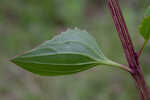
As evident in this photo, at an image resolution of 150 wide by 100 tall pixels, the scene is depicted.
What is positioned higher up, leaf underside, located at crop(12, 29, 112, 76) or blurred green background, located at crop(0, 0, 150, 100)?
blurred green background, located at crop(0, 0, 150, 100)

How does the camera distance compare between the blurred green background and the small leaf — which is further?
the blurred green background

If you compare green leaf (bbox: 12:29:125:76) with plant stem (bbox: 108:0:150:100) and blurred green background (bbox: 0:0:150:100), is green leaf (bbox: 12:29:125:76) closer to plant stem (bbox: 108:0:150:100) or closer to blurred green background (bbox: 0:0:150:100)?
plant stem (bbox: 108:0:150:100)

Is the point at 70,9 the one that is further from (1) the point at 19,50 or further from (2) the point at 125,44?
(2) the point at 125,44

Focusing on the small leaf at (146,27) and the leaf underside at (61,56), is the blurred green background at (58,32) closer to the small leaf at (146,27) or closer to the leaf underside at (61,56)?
the small leaf at (146,27)

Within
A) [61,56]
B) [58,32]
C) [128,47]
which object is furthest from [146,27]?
[58,32]

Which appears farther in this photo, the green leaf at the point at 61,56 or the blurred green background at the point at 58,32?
the blurred green background at the point at 58,32

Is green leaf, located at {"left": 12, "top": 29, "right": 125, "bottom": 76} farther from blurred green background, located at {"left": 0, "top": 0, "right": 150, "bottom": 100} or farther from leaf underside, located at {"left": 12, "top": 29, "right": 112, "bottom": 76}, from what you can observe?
blurred green background, located at {"left": 0, "top": 0, "right": 150, "bottom": 100}

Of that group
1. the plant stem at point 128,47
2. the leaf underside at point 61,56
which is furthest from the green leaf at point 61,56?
the plant stem at point 128,47

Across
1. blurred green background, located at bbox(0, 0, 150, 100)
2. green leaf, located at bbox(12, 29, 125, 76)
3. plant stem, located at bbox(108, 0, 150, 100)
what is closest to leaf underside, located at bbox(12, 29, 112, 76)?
green leaf, located at bbox(12, 29, 125, 76)
